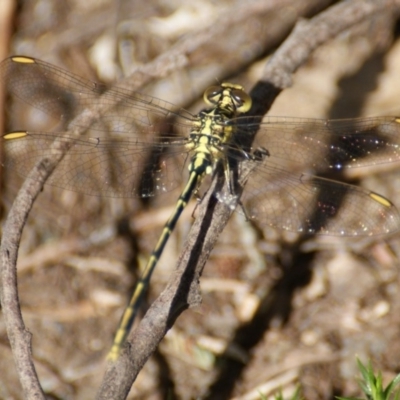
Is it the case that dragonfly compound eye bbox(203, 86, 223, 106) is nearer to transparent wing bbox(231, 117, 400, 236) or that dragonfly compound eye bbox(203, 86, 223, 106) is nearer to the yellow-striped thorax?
the yellow-striped thorax

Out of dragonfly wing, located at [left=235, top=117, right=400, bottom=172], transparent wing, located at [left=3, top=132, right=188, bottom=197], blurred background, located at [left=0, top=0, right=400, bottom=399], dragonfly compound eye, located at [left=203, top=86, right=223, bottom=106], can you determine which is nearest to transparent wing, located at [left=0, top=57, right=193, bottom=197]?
transparent wing, located at [left=3, top=132, right=188, bottom=197]

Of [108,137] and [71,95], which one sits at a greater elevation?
[71,95]

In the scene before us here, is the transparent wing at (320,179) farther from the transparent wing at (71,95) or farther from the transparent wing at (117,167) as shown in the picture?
the transparent wing at (71,95)

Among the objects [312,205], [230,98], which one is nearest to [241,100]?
[230,98]

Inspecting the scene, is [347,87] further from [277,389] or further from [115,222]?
[277,389]

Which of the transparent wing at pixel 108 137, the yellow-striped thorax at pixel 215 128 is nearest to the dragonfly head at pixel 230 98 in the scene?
the yellow-striped thorax at pixel 215 128

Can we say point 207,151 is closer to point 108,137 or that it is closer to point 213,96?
point 213,96

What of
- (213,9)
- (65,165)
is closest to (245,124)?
(65,165)
